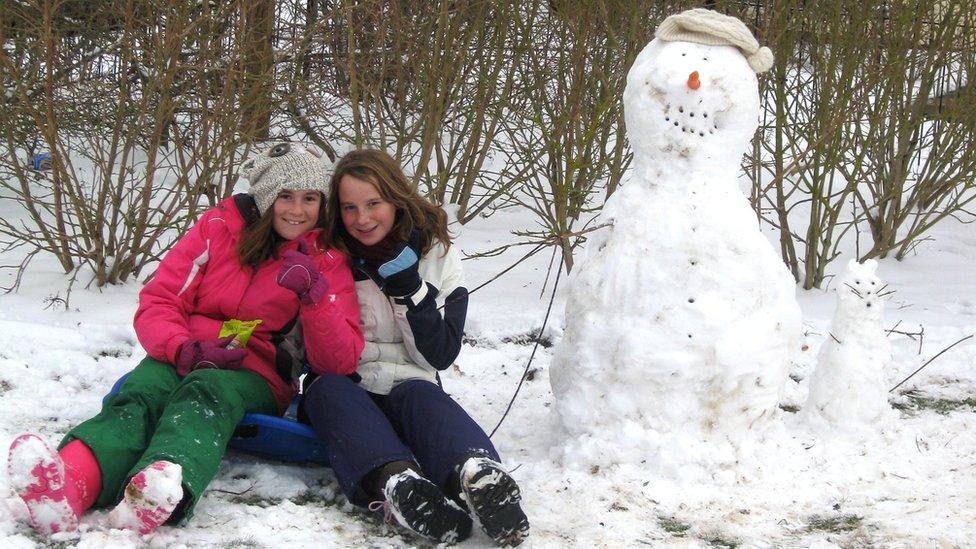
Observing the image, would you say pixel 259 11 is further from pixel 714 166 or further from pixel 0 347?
pixel 714 166

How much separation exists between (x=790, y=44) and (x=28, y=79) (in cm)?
365

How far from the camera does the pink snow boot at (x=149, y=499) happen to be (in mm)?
2375

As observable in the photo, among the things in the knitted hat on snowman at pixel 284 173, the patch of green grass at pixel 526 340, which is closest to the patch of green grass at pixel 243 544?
the knitted hat on snowman at pixel 284 173

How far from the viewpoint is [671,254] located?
3064 millimetres

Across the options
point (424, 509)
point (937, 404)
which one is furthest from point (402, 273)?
point (937, 404)

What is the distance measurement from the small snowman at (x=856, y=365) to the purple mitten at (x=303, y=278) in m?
1.61

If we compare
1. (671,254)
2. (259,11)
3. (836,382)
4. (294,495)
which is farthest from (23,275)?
(836,382)

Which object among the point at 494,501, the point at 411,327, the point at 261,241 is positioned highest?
the point at 261,241

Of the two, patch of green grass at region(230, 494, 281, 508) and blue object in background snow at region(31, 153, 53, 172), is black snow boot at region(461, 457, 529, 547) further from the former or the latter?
blue object in background snow at region(31, 153, 53, 172)

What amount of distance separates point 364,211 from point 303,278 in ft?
1.09

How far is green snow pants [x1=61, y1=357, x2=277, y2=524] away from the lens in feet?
8.32

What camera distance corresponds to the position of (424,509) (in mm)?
2516

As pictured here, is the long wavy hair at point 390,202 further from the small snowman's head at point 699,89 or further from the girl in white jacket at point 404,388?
the small snowman's head at point 699,89

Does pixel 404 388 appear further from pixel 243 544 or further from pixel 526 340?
pixel 526 340
